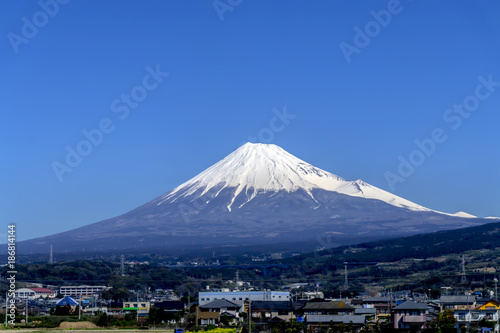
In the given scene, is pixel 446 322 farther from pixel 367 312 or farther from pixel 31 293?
pixel 31 293

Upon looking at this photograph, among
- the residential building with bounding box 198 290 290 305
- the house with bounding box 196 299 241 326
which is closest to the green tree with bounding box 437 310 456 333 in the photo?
the house with bounding box 196 299 241 326

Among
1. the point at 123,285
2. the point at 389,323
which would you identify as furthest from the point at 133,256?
the point at 389,323

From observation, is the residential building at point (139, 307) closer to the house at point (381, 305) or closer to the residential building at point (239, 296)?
the residential building at point (239, 296)

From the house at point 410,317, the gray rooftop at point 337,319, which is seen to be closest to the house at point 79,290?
the gray rooftop at point 337,319

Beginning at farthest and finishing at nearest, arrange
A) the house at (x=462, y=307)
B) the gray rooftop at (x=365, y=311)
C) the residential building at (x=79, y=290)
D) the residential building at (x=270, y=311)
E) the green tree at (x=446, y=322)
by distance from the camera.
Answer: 1. the residential building at (x=79, y=290)
2. the gray rooftop at (x=365, y=311)
3. the residential building at (x=270, y=311)
4. the house at (x=462, y=307)
5. the green tree at (x=446, y=322)

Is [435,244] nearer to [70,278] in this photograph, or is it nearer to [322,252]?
[322,252]

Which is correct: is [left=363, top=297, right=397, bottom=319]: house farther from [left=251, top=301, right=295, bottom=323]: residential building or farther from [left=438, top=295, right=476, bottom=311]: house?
[left=251, top=301, right=295, bottom=323]: residential building
